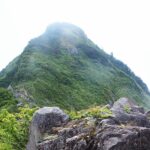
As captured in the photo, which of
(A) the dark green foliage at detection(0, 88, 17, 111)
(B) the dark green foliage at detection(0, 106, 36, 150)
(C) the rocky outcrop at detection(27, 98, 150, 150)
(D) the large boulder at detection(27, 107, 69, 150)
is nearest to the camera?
(C) the rocky outcrop at detection(27, 98, 150, 150)

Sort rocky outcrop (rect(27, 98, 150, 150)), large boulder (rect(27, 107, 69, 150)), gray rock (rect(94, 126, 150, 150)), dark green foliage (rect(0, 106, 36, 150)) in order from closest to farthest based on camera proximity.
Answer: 1. gray rock (rect(94, 126, 150, 150))
2. rocky outcrop (rect(27, 98, 150, 150))
3. large boulder (rect(27, 107, 69, 150))
4. dark green foliage (rect(0, 106, 36, 150))

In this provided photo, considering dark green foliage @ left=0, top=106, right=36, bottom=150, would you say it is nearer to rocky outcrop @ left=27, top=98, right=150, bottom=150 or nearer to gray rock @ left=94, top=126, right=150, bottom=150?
rocky outcrop @ left=27, top=98, right=150, bottom=150

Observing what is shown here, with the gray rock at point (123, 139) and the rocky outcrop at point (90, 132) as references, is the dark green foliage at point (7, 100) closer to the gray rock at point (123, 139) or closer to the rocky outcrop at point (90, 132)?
the rocky outcrop at point (90, 132)

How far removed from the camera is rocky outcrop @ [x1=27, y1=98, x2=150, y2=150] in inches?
1054

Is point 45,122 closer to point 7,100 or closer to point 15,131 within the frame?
point 15,131

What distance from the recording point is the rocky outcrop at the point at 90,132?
26.8 m

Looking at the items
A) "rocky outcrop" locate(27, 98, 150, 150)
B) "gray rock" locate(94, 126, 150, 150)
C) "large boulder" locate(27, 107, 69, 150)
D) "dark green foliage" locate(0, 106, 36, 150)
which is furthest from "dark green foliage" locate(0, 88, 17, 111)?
"gray rock" locate(94, 126, 150, 150)

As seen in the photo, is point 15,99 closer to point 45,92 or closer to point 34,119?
point 45,92

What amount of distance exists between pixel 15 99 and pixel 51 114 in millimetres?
88452

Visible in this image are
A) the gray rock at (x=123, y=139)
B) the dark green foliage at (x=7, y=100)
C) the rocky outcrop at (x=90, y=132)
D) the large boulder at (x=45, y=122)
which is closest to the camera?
the gray rock at (x=123, y=139)

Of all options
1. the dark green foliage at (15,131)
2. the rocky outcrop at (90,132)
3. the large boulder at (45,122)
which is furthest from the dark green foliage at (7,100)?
the rocky outcrop at (90,132)

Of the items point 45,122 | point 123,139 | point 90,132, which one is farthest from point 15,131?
point 123,139

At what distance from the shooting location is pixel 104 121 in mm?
29469

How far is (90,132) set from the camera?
2900cm
